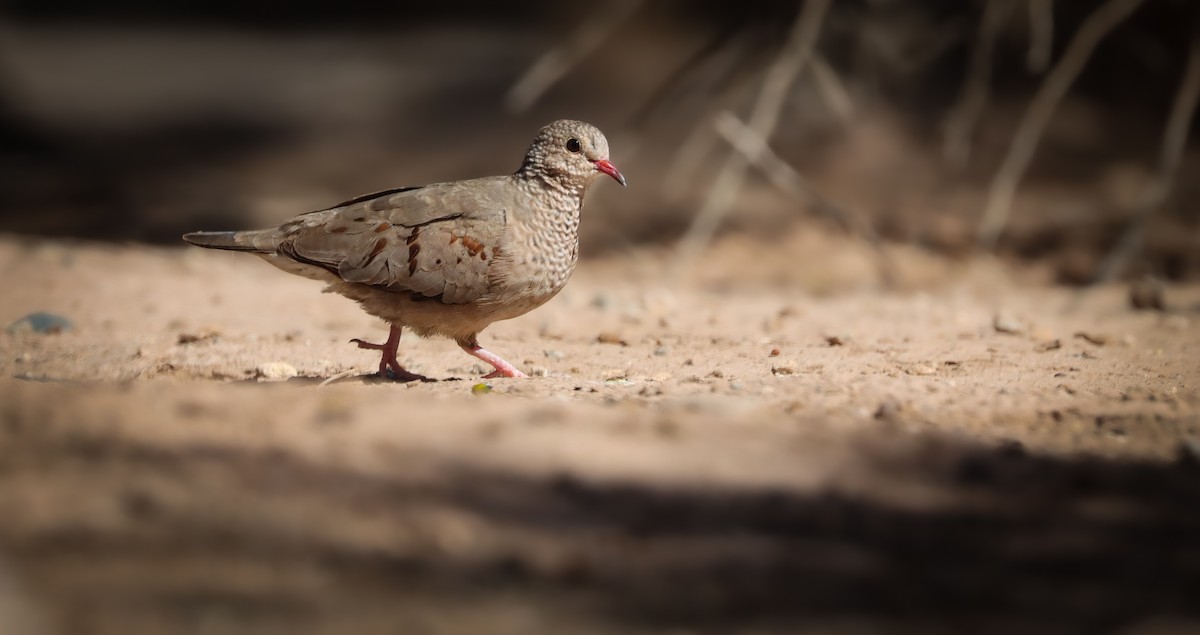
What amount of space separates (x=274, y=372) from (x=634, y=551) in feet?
8.95

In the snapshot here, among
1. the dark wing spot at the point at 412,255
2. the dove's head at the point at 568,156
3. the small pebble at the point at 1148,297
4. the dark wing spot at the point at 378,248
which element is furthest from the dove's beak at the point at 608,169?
the small pebble at the point at 1148,297

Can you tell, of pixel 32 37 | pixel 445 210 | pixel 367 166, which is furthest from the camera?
pixel 32 37

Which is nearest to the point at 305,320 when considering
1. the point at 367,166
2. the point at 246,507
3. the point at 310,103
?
the point at 246,507

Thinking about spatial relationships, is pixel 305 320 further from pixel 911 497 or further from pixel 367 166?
pixel 367 166

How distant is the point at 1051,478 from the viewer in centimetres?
309

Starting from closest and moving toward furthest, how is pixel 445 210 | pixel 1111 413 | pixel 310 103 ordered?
1. pixel 1111 413
2. pixel 445 210
3. pixel 310 103

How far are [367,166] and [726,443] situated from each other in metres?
8.93

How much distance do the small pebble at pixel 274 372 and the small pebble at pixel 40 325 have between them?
1341 millimetres

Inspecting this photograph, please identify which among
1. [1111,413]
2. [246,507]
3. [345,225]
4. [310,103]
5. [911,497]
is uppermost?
[310,103]

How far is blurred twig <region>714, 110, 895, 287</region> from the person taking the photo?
7.13m

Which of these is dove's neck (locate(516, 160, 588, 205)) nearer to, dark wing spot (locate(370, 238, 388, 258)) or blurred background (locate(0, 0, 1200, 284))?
dark wing spot (locate(370, 238, 388, 258))

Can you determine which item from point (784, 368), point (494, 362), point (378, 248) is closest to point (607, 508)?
point (784, 368)

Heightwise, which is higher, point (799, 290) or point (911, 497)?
point (799, 290)

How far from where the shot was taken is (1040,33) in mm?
8195
